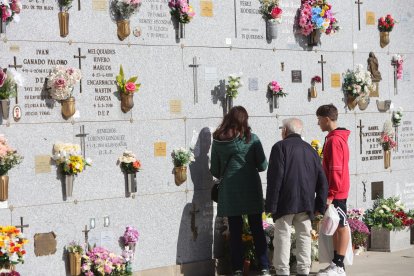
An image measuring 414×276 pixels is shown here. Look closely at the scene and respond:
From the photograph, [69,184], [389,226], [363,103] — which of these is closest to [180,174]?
[69,184]

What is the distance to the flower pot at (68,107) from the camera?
31.0 ft

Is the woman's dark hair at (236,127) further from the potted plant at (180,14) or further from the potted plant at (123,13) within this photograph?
the potted plant at (123,13)

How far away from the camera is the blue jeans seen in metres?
10.1

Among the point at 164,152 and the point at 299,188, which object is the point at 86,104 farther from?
the point at 299,188

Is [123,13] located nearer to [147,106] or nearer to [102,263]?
[147,106]

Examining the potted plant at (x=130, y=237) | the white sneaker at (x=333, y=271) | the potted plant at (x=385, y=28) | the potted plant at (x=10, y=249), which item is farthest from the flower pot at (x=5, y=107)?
the potted plant at (x=385, y=28)

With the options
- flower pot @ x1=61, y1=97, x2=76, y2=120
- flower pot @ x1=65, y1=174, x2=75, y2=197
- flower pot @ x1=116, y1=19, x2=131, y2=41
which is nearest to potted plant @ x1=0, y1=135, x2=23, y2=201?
flower pot @ x1=65, y1=174, x2=75, y2=197

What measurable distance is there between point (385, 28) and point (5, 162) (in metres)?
6.23

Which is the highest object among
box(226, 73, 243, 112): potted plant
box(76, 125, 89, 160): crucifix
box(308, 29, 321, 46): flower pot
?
box(308, 29, 321, 46): flower pot

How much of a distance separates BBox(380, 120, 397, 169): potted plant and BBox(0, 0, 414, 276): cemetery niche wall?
296mm

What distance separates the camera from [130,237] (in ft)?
32.4

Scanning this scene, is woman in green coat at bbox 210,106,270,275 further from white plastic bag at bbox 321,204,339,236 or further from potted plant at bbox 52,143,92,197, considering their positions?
potted plant at bbox 52,143,92,197

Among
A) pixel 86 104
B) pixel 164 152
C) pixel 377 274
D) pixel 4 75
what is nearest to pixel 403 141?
pixel 377 274

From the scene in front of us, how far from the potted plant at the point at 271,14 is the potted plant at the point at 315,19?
443 millimetres
